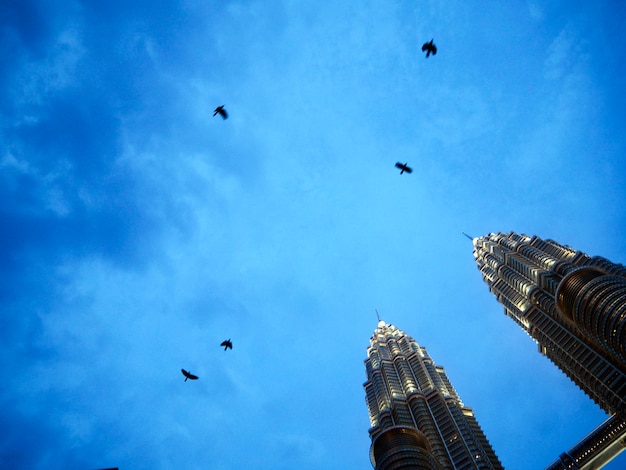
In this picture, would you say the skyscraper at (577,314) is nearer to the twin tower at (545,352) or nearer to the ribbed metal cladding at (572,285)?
the ribbed metal cladding at (572,285)

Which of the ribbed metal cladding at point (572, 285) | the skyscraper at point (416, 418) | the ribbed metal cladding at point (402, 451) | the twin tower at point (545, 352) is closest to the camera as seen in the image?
the ribbed metal cladding at point (402, 451)

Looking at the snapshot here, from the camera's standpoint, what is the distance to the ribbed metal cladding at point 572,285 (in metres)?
96.1

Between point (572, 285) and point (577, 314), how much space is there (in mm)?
6532

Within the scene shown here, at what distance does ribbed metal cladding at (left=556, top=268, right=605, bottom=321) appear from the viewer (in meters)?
96.1

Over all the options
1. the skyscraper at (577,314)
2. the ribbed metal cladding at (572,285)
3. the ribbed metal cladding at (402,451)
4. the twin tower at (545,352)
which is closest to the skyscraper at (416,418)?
the ribbed metal cladding at (402,451)

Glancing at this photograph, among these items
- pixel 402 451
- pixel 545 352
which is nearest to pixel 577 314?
pixel 545 352

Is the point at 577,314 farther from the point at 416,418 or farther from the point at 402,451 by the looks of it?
the point at 402,451

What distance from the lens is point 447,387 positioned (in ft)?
436

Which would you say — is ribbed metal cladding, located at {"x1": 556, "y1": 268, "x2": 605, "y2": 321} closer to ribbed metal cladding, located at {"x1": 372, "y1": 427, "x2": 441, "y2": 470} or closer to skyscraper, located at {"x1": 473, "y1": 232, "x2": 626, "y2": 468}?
skyscraper, located at {"x1": 473, "y1": 232, "x2": 626, "y2": 468}

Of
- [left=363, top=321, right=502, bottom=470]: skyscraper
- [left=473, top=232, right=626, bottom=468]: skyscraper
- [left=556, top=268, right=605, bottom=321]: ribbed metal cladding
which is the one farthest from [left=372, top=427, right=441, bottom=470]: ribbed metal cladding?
[left=556, top=268, right=605, bottom=321]: ribbed metal cladding

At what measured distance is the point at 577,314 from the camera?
9594cm

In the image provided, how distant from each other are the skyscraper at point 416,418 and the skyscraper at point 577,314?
23706 mm

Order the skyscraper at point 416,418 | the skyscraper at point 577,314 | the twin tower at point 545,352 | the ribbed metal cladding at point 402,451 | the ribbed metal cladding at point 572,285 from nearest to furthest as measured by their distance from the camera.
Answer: the ribbed metal cladding at point 402,451 → the skyscraper at point 416,418 → the twin tower at point 545,352 → the skyscraper at point 577,314 → the ribbed metal cladding at point 572,285

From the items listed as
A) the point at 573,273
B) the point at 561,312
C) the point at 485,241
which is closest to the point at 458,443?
the point at 561,312
